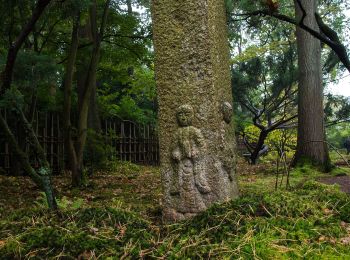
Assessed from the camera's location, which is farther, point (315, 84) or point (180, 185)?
point (315, 84)

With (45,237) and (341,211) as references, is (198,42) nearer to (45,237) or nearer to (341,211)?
(341,211)

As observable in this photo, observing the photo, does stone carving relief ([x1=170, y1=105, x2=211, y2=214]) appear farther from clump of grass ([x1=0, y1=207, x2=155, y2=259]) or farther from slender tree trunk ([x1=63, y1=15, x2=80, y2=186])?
slender tree trunk ([x1=63, y1=15, x2=80, y2=186])

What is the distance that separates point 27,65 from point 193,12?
2.40m

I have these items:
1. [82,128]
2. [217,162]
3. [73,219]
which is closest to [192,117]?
[217,162]

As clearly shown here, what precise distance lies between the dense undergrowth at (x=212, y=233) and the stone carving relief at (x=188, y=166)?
79 centimetres

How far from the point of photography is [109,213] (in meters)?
2.33

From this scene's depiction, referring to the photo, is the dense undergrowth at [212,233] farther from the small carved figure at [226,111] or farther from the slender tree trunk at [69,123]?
the slender tree trunk at [69,123]

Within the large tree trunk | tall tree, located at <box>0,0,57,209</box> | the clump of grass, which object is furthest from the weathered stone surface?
the large tree trunk

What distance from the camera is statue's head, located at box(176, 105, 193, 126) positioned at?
2959 millimetres

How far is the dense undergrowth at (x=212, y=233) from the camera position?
168 centimetres

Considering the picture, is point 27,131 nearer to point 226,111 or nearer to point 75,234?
point 75,234

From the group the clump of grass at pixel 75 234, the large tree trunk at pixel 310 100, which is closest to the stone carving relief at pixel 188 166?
the clump of grass at pixel 75 234

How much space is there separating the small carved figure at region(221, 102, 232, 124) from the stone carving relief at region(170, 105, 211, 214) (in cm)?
27

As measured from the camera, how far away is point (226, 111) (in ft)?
10.2
